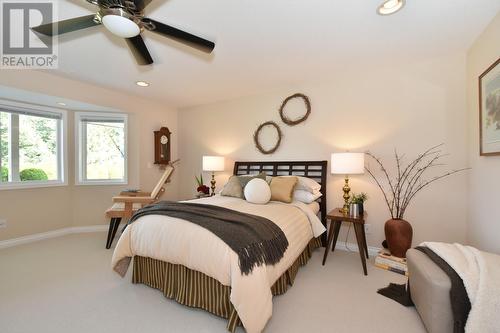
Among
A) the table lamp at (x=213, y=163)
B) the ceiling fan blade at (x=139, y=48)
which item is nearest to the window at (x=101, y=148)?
the table lamp at (x=213, y=163)

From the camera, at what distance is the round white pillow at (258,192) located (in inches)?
110

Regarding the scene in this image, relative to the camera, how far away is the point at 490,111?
2006 mm

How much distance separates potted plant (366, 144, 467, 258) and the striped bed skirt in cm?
115

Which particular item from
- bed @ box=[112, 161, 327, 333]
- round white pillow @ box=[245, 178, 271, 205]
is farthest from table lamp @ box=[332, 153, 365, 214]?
round white pillow @ box=[245, 178, 271, 205]

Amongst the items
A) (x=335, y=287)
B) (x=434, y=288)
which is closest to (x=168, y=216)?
(x=335, y=287)

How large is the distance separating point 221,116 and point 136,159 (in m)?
1.77

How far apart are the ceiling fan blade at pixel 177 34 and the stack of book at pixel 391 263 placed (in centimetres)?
279

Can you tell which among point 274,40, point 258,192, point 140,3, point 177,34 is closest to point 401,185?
point 258,192

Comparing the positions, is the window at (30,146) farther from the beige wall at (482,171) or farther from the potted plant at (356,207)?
the beige wall at (482,171)

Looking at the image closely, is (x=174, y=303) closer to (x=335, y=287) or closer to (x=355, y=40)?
(x=335, y=287)

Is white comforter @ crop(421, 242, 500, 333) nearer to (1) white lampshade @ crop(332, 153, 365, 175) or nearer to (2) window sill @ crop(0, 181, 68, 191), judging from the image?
(1) white lampshade @ crop(332, 153, 365, 175)

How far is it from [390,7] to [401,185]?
199 centimetres

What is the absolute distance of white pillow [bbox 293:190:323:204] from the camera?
9.73 ft

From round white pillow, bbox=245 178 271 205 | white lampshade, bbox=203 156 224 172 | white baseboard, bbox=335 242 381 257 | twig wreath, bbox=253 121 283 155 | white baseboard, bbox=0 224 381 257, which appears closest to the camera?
round white pillow, bbox=245 178 271 205
